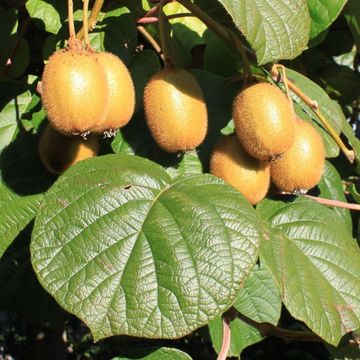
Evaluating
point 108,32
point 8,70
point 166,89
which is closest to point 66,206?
point 166,89

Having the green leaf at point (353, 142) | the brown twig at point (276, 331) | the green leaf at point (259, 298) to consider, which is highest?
the green leaf at point (353, 142)

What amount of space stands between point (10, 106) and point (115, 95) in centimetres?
31

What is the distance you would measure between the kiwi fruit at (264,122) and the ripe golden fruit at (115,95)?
0.51 feet

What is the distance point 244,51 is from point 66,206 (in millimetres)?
327

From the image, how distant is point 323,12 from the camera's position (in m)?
1.02

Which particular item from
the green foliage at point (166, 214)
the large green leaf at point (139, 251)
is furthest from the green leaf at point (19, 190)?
the large green leaf at point (139, 251)

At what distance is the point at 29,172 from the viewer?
96cm

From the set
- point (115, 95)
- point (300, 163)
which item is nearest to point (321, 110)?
point (300, 163)

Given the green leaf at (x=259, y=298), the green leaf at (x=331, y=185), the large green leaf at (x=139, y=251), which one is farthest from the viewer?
the green leaf at (x=331, y=185)

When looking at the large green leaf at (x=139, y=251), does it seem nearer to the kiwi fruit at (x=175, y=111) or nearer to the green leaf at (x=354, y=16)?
the kiwi fruit at (x=175, y=111)

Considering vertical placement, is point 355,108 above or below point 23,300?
below

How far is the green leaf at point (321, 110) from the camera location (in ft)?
3.58

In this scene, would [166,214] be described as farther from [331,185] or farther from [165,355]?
[331,185]

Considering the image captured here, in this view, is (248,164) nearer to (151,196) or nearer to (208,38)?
(151,196)
